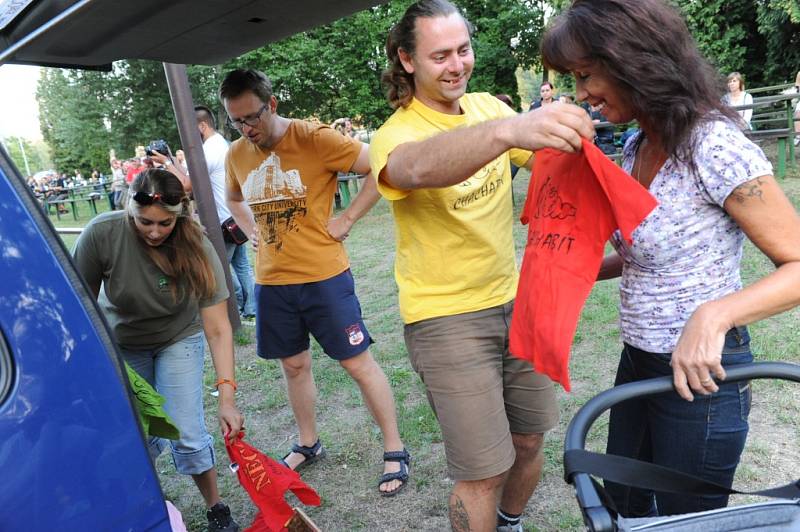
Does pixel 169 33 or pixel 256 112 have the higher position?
pixel 169 33

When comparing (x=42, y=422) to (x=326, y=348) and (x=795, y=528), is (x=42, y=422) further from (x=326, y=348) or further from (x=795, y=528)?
(x=326, y=348)

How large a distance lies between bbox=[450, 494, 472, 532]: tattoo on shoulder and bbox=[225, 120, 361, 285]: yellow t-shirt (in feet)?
4.84

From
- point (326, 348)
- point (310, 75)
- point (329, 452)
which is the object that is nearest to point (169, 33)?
point (326, 348)

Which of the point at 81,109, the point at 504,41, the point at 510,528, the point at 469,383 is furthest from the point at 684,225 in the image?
the point at 81,109

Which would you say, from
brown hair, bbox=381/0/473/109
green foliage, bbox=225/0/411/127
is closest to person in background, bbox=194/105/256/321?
brown hair, bbox=381/0/473/109

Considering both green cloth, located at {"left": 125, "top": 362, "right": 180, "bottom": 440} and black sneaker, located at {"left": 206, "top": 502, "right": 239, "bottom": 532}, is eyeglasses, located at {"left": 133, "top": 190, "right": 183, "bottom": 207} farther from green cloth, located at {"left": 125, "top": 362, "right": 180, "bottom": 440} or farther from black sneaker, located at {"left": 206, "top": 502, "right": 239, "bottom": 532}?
black sneaker, located at {"left": 206, "top": 502, "right": 239, "bottom": 532}

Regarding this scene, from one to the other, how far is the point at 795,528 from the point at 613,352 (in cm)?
338

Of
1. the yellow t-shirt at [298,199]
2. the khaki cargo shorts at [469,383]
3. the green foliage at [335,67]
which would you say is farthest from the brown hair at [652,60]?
the green foliage at [335,67]

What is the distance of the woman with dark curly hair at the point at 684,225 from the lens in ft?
4.56

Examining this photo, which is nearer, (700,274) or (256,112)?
(700,274)

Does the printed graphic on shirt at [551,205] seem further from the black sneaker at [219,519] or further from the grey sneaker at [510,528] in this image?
the black sneaker at [219,519]

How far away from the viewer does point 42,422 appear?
1.19 m

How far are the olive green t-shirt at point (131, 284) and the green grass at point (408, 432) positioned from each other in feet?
3.82

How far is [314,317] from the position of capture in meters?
3.39
